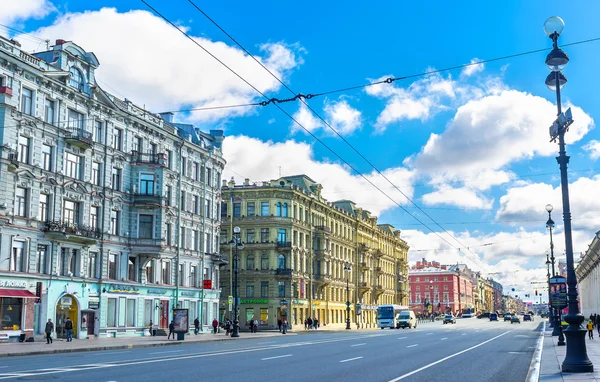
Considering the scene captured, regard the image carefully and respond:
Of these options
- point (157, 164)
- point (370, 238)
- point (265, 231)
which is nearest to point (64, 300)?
point (157, 164)

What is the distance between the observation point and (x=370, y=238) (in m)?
108

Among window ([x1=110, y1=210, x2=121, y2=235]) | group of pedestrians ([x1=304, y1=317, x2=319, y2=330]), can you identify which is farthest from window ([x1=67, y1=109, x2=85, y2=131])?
group of pedestrians ([x1=304, y1=317, x2=319, y2=330])

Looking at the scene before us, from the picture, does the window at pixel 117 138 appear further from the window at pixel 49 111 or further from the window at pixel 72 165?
the window at pixel 49 111

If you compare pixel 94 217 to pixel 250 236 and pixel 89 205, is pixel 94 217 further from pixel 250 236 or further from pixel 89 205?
pixel 250 236

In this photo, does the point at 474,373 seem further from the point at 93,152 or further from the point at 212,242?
the point at 212,242

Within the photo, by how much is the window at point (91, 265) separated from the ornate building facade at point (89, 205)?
0.07 metres

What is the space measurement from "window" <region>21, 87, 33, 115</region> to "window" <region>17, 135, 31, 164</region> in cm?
159

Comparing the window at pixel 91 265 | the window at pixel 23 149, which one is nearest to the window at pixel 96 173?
the window at pixel 91 265

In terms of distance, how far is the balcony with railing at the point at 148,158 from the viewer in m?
49.7

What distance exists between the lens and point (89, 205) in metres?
45.0

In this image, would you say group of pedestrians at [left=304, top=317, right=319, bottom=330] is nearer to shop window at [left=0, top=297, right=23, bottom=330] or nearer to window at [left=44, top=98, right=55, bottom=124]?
shop window at [left=0, top=297, right=23, bottom=330]

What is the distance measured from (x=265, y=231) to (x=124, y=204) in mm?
29983

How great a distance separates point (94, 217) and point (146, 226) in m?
5.37

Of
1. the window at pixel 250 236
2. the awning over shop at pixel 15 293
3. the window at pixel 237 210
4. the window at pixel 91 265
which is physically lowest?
the awning over shop at pixel 15 293
